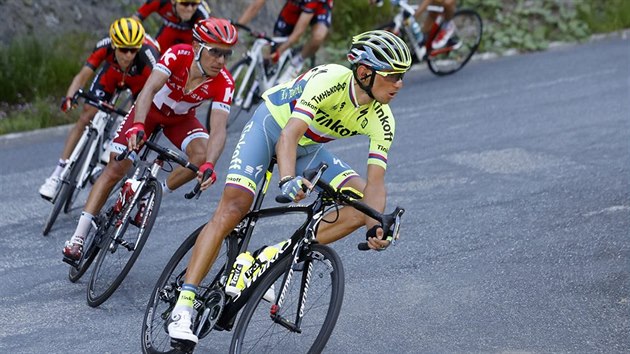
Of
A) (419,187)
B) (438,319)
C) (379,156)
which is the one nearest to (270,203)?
(419,187)

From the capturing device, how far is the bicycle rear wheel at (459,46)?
1567cm

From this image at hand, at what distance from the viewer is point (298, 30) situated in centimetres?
1375

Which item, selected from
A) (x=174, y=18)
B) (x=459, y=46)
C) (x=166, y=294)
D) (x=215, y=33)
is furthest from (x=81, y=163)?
(x=459, y=46)

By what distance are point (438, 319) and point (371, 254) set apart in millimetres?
1505

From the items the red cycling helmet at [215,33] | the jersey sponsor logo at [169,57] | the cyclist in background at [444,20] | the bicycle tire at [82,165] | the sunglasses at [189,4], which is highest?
the red cycling helmet at [215,33]

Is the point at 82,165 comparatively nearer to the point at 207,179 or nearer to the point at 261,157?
the point at 207,179

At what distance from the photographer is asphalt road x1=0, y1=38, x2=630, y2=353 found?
7293 millimetres

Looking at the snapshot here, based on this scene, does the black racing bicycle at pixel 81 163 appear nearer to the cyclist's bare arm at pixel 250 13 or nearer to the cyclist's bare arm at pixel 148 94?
the cyclist's bare arm at pixel 148 94

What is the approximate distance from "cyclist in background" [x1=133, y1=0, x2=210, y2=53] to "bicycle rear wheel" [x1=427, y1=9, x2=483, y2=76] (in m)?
4.26

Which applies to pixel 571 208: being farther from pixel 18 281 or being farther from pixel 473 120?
pixel 18 281

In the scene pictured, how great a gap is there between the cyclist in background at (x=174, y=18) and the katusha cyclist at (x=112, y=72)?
2.04 m

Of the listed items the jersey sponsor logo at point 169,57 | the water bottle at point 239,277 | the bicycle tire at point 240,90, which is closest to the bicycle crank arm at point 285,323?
the water bottle at point 239,277

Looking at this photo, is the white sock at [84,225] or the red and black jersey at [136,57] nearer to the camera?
the white sock at [84,225]

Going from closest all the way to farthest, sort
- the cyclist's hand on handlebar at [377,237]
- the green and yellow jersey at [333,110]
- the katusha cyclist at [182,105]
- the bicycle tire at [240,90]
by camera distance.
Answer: the cyclist's hand on handlebar at [377,237]
the green and yellow jersey at [333,110]
the katusha cyclist at [182,105]
the bicycle tire at [240,90]
